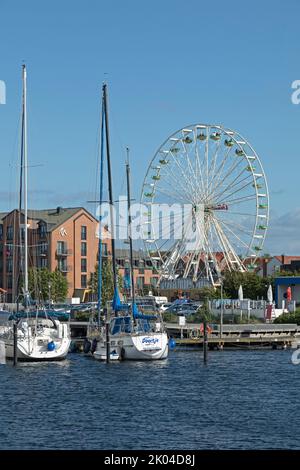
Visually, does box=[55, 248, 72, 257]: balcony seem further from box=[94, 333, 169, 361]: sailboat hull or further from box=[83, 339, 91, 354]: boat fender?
box=[94, 333, 169, 361]: sailboat hull

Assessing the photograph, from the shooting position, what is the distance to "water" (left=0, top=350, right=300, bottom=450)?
3722 centimetres

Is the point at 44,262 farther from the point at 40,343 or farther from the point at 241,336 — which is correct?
the point at 40,343

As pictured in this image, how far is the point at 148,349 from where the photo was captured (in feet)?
214

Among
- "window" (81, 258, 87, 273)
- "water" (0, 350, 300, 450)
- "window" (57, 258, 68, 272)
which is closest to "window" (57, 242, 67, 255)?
"window" (57, 258, 68, 272)

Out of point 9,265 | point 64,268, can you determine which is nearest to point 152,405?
point 64,268

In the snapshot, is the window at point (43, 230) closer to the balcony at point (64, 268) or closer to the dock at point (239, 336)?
the balcony at point (64, 268)

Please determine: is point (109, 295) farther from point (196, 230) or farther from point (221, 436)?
point (221, 436)

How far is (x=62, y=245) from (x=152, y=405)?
10141 cm

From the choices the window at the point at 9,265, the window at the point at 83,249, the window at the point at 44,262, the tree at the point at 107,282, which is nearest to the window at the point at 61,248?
the window at the point at 44,262

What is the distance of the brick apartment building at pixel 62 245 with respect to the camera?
146 m

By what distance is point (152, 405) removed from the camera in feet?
153

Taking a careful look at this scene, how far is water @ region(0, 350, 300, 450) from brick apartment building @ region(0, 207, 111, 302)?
257 ft
